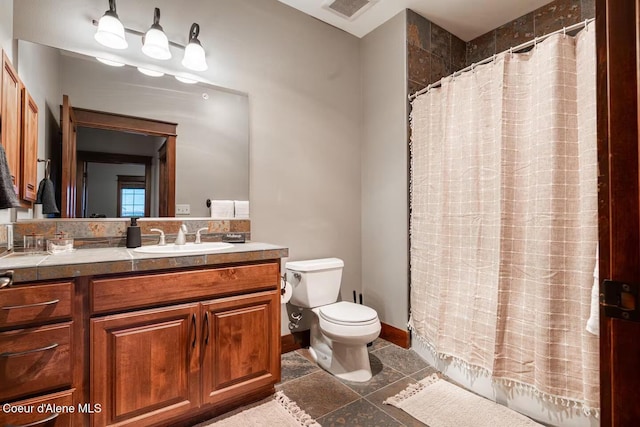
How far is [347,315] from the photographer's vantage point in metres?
2.05

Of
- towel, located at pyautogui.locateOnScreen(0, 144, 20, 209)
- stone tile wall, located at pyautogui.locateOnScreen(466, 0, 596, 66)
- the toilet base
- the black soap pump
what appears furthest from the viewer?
stone tile wall, located at pyautogui.locateOnScreen(466, 0, 596, 66)

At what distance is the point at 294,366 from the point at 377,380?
0.59 metres

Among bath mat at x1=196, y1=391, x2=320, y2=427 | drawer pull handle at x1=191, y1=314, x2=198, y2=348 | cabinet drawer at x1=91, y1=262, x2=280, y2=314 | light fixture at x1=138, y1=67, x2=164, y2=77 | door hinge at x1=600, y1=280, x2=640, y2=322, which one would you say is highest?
light fixture at x1=138, y1=67, x2=164, y2=77

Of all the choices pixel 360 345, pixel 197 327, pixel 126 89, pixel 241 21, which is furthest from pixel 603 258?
pixel 241 21

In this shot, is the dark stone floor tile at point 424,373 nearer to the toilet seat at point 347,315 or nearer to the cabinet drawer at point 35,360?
the toilet seat at point 347,315

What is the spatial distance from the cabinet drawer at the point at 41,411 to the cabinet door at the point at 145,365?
0.28 ft

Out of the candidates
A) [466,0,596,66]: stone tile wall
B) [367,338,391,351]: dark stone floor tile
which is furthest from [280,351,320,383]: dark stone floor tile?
[466,0,596,66]: stone tile wall

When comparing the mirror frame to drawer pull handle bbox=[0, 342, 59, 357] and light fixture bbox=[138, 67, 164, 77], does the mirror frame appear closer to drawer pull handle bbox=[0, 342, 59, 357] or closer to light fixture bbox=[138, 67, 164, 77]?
light fixture bbox=[138, 67, 164, 77]

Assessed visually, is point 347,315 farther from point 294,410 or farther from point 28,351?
point 28,351

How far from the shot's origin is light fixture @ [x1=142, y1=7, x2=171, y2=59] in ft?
6.17

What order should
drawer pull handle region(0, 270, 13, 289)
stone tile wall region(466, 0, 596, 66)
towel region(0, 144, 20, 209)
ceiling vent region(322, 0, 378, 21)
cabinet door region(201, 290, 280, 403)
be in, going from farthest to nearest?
1. ceiling vent region(322, 0, 378, 21)
2. stone tile wall region(466, 0, 596, 66)
3. cabinet door region(201, 290, 280, 403)
4. towel region(0, 144, 20, 209)
5. drawer pull handle region(0, 270, 13, 289)

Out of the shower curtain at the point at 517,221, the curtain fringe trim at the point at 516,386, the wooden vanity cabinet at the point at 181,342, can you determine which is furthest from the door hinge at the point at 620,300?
the wooden vanity cabinet at the point at 181,342

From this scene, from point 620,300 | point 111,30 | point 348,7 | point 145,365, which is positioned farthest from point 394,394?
point 348,7

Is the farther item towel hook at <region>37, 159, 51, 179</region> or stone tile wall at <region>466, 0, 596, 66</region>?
stone tile wall at <region>466, 0, 596, 66</region>
